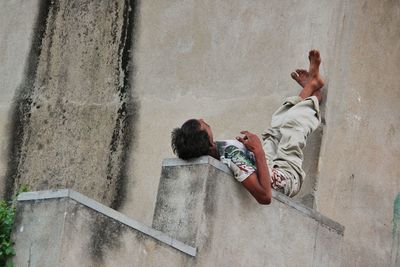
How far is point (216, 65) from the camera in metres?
10.5

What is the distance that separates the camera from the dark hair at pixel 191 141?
8672 millimetres

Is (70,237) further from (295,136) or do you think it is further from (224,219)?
(295,136)

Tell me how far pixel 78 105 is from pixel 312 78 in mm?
2332

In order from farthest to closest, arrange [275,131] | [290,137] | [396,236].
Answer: [396,236]
[275,131]
[290,137]

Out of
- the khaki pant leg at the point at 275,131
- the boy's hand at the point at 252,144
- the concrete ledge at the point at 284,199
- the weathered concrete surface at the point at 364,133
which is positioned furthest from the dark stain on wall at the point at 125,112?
the boy's hand at the point at 252,144

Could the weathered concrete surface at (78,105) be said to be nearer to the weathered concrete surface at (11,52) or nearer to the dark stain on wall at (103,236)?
the weathered concrete surface at (11,52)

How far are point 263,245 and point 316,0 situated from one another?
2.28 metres

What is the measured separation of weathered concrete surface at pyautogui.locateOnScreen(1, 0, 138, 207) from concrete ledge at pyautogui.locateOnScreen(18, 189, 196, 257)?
2.33m

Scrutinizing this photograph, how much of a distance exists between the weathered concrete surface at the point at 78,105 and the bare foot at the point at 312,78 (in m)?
1.69

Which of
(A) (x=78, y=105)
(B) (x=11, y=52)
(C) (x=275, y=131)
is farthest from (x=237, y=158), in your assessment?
(B) (x=11, y=52)

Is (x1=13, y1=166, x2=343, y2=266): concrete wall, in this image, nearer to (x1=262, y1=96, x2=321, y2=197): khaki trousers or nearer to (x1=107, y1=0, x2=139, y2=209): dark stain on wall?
(x1=262, y1=96, x2=321, y2=197): khaki trousers

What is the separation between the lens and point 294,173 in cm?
936

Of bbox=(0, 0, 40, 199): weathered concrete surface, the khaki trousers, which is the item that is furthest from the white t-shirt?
bbox=(0, 0, 40, 199): weathered concrete surface

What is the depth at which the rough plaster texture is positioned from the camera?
762 cm
